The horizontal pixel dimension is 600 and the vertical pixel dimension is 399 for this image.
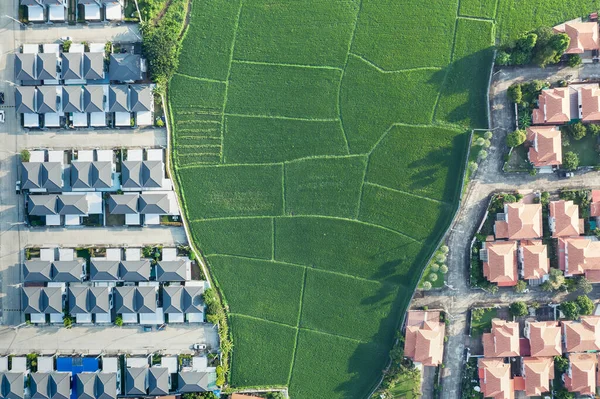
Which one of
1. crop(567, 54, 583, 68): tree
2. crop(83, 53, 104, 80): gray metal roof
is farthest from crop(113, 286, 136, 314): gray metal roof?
crop(567, 54, 583, 68): tree

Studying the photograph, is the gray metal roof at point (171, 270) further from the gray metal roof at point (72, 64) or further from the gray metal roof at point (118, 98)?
the gray metal roof at point (72, 64)

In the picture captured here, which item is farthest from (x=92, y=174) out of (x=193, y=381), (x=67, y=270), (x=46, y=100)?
(x=193, y=381)

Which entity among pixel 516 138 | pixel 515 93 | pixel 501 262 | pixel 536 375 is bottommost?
pixel 536 375

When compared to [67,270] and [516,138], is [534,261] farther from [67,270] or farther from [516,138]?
[67,270]

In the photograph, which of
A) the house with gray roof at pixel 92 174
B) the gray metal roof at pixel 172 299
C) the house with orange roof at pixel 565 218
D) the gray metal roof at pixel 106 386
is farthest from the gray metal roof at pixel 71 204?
the house with orange roof at pixel 565 218

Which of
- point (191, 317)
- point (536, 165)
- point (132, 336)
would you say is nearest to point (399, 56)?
point (536, 165)
